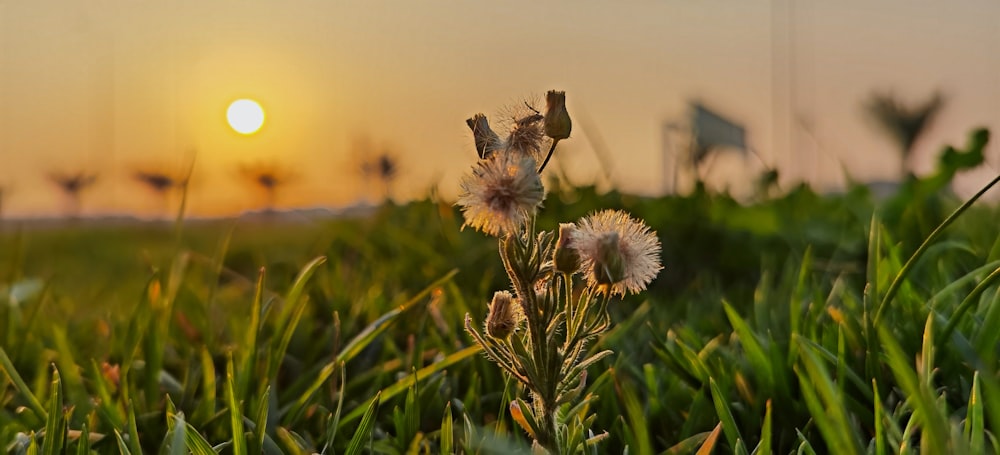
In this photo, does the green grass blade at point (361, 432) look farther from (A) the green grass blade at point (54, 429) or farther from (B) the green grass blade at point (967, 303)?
(B) the green grass blade at point (967, 303)

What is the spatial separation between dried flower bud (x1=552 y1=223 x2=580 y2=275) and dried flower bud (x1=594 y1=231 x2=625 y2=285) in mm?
19

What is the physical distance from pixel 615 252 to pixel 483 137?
177 mm

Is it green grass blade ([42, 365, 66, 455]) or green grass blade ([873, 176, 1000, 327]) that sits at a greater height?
green grass blade ([873, 176, 1000, 327])

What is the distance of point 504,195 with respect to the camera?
0.72 m

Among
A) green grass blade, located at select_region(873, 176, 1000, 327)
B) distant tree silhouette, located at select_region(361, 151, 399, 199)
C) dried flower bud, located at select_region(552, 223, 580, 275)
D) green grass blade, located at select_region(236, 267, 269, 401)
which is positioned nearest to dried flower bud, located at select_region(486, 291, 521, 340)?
dried flower bud, located at select_region(552, 223, 580, 275)

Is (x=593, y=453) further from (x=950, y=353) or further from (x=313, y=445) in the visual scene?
(x=950, y=353)

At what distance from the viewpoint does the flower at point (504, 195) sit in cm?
71

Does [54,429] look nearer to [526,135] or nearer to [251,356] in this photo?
[251,356]

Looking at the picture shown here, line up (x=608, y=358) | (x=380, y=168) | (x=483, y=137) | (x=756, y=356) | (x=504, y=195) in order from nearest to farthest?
1. (x=504, y=195)
2. (x=483, y=137)
3. (x=756, y=356)
4. (x=608, y=358)
5. (x=380, y=168)

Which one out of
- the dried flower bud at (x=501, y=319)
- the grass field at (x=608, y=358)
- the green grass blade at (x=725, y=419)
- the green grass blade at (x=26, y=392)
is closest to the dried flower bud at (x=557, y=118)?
the dried flower bud at (x=501, y=319)

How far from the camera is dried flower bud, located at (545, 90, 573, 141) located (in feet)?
2.59

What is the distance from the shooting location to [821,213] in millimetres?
2703

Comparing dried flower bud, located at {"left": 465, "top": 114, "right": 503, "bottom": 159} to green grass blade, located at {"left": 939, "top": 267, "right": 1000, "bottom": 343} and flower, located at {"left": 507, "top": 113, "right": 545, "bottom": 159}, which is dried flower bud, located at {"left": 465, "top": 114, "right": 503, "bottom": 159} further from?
green grass blade, located at {"left": 939, "top": 267, "right": 1000, "bottom": 343}

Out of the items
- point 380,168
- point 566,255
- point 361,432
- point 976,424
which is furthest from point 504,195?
point 380,168
